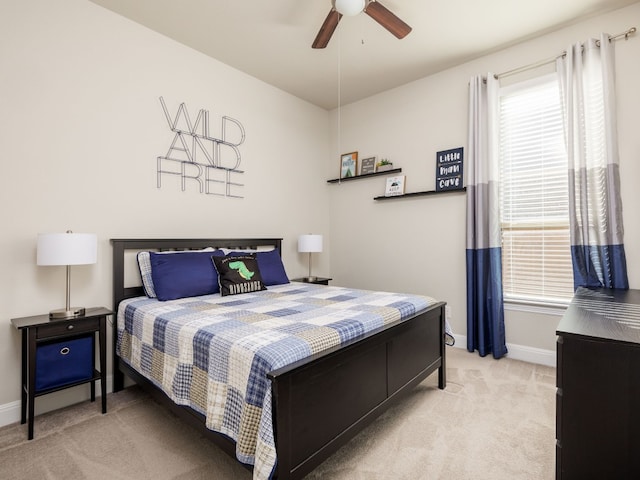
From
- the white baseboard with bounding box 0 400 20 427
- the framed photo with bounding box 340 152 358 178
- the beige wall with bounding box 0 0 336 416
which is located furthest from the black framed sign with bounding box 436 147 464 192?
the white baseboard with bounding box 0 400 20 427

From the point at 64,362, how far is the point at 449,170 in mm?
3606

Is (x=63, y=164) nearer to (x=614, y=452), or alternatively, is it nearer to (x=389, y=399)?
(x=389, y=399)

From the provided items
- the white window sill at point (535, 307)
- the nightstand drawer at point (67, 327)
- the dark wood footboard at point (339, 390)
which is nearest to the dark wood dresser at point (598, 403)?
the dark wood footboard at point (339, 390)

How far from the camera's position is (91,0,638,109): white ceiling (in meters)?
2.55

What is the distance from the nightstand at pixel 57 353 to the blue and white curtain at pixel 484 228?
309 centimetres

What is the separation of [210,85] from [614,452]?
12.3ft

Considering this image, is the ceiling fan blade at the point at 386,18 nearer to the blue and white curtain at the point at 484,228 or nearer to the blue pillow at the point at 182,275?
the blue and white curtain at the point at 484,228

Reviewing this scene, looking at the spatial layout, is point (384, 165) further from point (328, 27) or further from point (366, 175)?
point (328, 27)

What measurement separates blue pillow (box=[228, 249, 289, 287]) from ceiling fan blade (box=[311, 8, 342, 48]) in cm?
185

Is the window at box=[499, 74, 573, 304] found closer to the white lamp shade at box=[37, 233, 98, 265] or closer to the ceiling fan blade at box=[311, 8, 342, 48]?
the ceiling fan blade at box=[311, 8, 342, 48]

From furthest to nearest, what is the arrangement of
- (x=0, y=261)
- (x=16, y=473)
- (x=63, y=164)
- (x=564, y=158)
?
(x=564, y=158) → (x=63, y=164) → (x=0, y=261) → (x=16, y=473)

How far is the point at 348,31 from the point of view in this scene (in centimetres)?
286

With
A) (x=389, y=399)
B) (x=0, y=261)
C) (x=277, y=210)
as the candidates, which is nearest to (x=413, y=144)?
(x=277, y=210)

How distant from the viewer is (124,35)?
2678 mm
